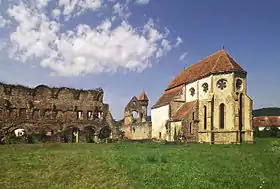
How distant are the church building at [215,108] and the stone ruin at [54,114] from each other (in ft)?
28.9

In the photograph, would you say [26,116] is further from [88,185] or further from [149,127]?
[88,185]

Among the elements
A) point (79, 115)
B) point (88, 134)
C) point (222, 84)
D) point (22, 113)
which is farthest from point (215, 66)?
point (22, 113)

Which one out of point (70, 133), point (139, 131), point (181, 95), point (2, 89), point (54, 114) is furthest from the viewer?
point (139, 131)

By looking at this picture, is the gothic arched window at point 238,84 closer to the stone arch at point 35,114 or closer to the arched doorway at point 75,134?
the arched doorway at point 75,134

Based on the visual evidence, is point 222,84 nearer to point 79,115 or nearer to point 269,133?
point 79,115

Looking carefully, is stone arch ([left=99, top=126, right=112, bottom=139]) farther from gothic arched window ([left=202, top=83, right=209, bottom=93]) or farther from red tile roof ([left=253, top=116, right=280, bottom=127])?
red tile roof ([left=253, top=116, right=280, bottom=127])

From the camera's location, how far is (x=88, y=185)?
10305mm

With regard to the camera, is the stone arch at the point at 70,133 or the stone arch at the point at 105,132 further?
the stone arch at the point at 105,132

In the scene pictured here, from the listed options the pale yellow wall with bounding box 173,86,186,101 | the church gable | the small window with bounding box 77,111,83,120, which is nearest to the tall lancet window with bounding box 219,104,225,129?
the pale yellow wall with bounding box 173,86,186,101

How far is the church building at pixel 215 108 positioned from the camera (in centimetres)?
2884

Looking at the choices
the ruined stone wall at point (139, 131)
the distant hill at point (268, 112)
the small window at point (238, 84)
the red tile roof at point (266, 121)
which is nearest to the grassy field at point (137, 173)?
the small window at point (238, 84)

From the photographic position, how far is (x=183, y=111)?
32469 millimetres

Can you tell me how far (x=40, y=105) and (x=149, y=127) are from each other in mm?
16134

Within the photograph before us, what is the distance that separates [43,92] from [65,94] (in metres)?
2.54
